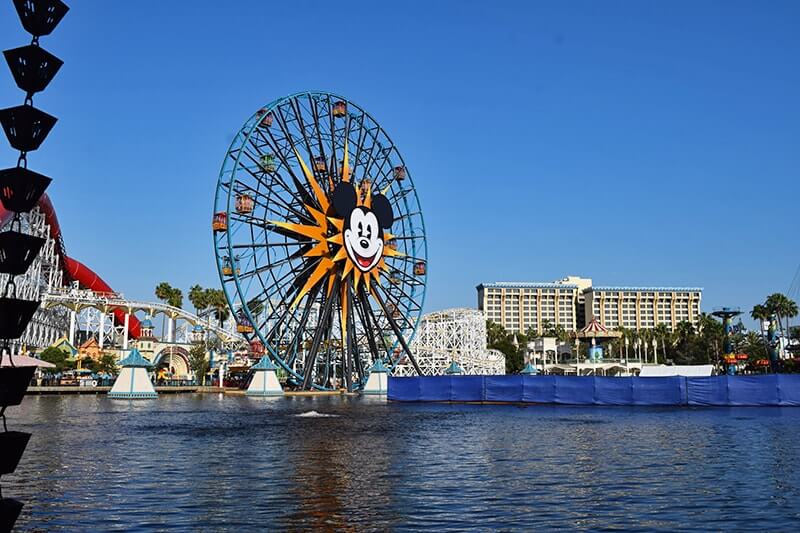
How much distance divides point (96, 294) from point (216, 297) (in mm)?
17563

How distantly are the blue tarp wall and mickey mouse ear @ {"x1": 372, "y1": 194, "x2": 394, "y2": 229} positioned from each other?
17765 millimetres

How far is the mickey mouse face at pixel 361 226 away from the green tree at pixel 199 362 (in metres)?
32.9

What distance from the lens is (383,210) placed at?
67.8 metres

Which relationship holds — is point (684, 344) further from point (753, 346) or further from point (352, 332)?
point (352, 332)

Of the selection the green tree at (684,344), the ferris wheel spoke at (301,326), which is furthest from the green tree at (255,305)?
the green tree at (684,344)

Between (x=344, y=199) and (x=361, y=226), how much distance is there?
8.97 ft

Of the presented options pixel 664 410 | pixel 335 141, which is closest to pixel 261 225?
→ pixel 335 141

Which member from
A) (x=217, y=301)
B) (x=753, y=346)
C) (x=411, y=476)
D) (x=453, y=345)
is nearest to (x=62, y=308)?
(x=217, y=301)

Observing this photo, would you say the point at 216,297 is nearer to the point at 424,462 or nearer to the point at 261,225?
the point at 261,225

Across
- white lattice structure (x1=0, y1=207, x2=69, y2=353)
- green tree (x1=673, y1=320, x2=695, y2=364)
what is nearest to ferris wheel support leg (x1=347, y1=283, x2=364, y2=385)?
white lattice structure (x1=0, y1=207, x2=69, y2=353)

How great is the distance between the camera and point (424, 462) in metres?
21.1

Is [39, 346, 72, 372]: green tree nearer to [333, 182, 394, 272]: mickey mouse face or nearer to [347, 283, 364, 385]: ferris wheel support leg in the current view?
[347, 283, 364, 385]: ferris wheel support leg

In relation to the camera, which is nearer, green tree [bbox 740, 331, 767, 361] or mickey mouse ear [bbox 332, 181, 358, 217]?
mickey mouse ear [bbox 332, 181, 358, 217]

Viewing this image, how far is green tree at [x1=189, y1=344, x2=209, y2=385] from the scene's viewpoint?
89812 millimetres
